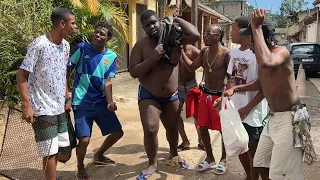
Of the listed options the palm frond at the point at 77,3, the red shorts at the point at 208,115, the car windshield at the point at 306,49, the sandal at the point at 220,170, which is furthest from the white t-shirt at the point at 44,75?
the car windshield at the point at 306,49

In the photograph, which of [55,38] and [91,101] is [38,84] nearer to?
[55,38]

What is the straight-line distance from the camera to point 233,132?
10.1 feet

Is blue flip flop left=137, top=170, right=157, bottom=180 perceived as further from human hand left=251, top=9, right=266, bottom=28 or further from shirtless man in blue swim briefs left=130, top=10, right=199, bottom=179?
human hand left=251, top=9, right=266, bottom=28

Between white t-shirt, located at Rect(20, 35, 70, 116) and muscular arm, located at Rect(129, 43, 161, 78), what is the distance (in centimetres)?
81

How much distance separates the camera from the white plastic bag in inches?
120

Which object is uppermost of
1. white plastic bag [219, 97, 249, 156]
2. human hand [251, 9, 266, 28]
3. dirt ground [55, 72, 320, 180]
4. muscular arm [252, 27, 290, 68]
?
human hand [251, 9, 266, 28]

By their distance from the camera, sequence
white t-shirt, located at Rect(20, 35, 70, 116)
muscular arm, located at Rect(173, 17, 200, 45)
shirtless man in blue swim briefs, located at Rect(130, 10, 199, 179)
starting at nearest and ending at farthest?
white t-shirt, located at Rect(20, 35, 70, 116) → shirtless man in blue swim briefs, located at Rect(130, 10, 199, 179) → muscular arm, located at Rect(173, 17, 200, 45)

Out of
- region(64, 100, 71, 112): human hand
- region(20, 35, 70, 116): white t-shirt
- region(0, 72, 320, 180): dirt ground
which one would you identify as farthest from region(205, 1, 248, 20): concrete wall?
region(20, 35, 70, 116): white t-shirt

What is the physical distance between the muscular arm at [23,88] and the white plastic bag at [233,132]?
1719 millimetres

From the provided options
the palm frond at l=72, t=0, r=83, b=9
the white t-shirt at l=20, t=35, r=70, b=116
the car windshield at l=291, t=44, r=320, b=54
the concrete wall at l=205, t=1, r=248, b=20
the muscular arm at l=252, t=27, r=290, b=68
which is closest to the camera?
the muscular arm at l=252, t=27, r=290, b=68

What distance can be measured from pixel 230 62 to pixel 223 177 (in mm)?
1339

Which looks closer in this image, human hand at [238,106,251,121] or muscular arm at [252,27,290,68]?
muscular arm at [252,27,290,68]

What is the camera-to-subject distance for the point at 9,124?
150 inches

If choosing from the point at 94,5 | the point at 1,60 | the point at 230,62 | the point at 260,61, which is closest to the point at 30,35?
the point at 1,60
